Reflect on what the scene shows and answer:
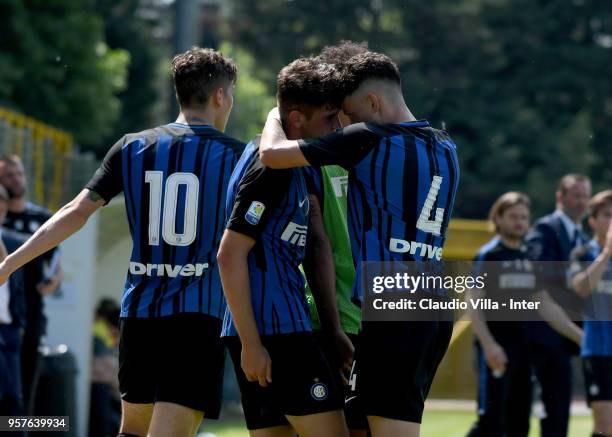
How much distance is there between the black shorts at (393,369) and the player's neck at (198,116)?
149 cm

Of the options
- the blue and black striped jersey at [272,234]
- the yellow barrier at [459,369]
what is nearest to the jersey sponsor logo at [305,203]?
the blue and black striped jersey at [272,234]

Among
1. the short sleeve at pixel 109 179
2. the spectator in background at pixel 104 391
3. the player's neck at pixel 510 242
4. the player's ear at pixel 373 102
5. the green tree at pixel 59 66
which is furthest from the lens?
the green tree at pixel 59 66

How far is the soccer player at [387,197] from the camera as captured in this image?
4.85 metres

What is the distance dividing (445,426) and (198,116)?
8876mm

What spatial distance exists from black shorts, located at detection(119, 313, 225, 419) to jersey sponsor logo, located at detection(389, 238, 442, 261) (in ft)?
3.58

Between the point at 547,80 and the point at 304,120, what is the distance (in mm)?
40566

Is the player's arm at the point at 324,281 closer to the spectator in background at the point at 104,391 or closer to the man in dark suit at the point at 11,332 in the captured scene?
the man in dark suit at the point at 11,332

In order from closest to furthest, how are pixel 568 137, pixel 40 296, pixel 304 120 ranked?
pixel 304 120 → pixel 40 296 → pixel 568 137

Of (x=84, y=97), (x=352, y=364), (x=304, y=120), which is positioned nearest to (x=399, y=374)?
(x=352, y=364)

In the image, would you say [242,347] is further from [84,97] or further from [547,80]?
[547,80]

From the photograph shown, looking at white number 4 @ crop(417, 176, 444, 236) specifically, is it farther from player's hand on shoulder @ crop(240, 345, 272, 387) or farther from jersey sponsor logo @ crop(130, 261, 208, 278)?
jersey sponsor logo @ crop(130, 261, 208, 278)

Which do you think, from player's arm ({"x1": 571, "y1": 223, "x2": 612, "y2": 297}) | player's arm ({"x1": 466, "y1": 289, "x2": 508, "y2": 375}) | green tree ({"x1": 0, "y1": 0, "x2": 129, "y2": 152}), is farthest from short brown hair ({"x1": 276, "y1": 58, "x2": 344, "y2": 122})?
green tree ({"x1": 0, "y1": 0, "x2": 129, "y2": 152})

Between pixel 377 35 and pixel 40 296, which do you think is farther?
pixel 377 35

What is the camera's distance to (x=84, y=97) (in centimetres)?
2656
